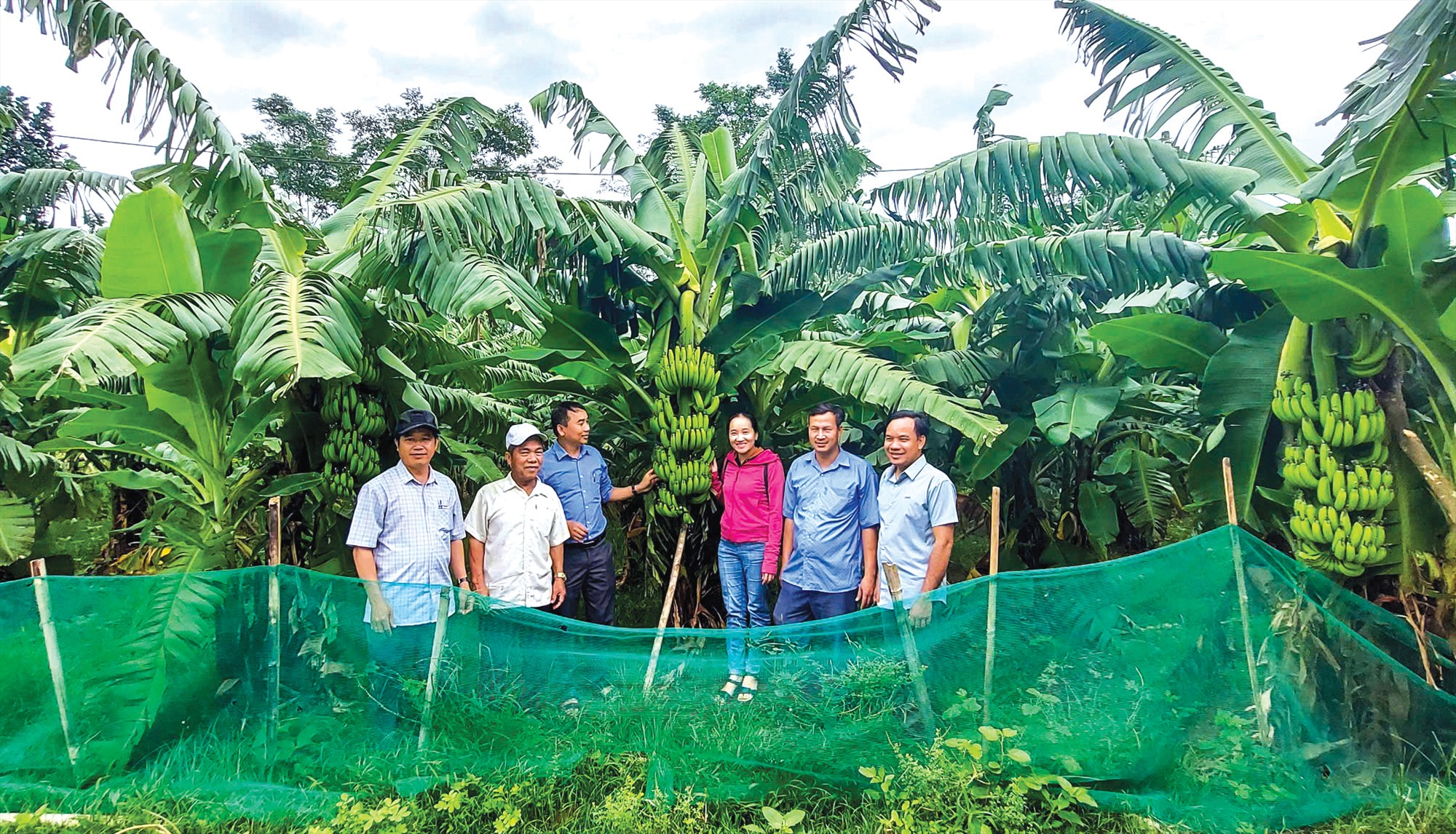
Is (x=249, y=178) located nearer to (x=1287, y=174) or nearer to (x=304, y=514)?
(x=304, y=514)

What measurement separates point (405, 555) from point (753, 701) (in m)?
1.61

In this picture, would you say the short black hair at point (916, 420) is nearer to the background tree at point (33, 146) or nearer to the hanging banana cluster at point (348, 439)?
the hanging banana cluster at point (348, 439)

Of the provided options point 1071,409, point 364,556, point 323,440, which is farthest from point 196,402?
point 1071,409

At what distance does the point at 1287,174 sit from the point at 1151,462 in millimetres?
1975

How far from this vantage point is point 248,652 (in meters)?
3.15

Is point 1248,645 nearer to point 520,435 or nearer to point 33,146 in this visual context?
point 520,435

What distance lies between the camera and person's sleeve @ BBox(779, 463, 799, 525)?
391cm

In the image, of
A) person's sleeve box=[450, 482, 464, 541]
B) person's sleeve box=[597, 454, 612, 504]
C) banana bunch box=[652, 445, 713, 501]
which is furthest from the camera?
banana bunch box=[652, 445, 713, 501]

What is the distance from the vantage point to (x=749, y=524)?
4.08m

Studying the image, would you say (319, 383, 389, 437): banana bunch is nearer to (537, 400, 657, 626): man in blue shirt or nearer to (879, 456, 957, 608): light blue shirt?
(537, 400, 657, 626): man in blue shirt

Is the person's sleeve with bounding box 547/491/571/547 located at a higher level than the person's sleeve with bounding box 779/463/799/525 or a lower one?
lower

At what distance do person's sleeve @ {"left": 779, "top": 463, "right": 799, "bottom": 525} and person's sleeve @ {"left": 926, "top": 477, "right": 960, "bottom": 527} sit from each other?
0.69m

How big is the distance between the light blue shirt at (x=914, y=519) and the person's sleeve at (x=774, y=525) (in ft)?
2.08

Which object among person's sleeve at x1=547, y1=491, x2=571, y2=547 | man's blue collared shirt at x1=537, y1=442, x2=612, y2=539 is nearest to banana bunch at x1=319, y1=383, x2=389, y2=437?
man's blue collared shirt at x1=537, y1=442, x2=612, y2=539
